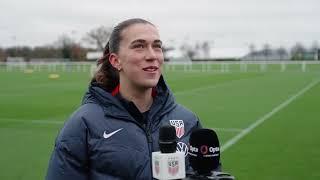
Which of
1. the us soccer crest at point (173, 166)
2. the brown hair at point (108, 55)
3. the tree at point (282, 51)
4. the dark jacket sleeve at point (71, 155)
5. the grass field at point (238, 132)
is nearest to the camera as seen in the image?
the us soccer crest at point (173, 166)

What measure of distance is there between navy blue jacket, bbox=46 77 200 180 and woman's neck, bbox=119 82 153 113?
0.07 m

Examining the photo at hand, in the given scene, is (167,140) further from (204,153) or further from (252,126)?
(252,126)

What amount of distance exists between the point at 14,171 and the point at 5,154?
1.36 m

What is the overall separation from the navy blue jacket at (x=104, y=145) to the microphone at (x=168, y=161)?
48 cm

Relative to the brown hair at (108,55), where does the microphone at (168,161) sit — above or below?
below

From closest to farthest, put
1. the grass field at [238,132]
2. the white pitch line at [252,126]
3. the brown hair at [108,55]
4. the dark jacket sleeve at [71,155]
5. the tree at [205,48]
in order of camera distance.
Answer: the dark jacket sleeve at [71,155] < the brown hair at [108,55] < the grass field at [238,132] < the white pitch line at [252,126] < the tree at [205,48]

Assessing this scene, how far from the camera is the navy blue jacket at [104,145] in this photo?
257 centimetres

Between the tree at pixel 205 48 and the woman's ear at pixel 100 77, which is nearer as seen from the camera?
the woman's ear at pixel 100 77

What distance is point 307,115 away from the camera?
14.1 meters

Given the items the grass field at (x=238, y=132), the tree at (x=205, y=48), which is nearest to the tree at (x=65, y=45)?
the tree at (x=205, y=48)

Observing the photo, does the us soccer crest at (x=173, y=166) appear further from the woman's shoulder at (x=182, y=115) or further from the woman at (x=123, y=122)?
the woman's shoulder at (x=182, y=115)

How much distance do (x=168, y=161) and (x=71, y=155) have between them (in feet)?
2.38

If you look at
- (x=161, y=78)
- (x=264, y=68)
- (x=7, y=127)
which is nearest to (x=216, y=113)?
(x=7, y=127)

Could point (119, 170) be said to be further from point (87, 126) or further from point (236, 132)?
point (236, 132)
